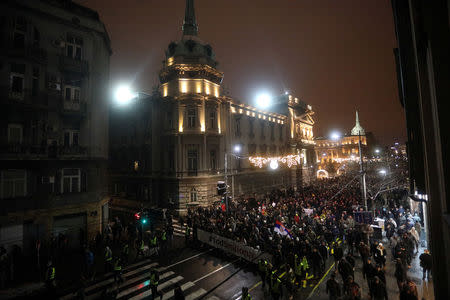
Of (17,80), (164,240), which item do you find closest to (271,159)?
(164,240)

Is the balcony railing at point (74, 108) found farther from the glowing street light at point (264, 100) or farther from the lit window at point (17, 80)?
the glowing street light at point (264, 100)

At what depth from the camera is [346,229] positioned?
15789 millimetres

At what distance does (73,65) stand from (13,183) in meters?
10.0

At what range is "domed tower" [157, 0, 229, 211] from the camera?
90.0 ft

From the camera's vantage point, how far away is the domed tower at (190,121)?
27.4 metres

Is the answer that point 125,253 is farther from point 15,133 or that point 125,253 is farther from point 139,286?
point 15,133

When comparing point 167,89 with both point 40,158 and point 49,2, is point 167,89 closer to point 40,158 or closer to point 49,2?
point 49,2

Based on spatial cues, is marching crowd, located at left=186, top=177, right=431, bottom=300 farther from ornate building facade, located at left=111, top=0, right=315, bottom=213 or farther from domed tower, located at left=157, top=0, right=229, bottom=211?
ornate building facade, located at left=111, top=0, right=315, bottom=213

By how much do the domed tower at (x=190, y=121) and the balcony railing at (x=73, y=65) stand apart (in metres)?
11.1

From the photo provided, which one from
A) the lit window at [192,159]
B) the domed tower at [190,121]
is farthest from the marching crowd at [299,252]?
the lit window at [192,159]

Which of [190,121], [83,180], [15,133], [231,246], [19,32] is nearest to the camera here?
[231,246]

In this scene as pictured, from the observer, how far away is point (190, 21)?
3397cm

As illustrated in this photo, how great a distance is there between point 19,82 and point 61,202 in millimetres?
9311

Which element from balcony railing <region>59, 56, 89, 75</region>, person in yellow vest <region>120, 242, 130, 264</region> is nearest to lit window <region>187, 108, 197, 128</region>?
balcony railing <region>59, 56, 89, 75</region>
